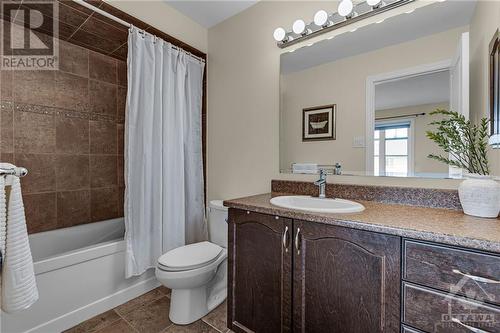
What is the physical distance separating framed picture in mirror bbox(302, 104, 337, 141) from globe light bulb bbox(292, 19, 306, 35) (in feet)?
1.80

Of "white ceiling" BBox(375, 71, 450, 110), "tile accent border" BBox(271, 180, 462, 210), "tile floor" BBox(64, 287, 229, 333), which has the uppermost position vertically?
"white ceiling" BBox(375, 71, 450, 110)

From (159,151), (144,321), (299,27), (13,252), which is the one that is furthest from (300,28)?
(144,321)

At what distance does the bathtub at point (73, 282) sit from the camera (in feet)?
4.69

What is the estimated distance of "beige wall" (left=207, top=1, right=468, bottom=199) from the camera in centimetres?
192

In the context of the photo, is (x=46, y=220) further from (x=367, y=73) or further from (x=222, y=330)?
(x=367, y=73)

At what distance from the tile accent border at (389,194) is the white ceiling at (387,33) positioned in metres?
0.87

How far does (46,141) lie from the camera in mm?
1957

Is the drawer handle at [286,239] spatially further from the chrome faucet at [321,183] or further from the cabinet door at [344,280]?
the chrome faucet at [321,183]

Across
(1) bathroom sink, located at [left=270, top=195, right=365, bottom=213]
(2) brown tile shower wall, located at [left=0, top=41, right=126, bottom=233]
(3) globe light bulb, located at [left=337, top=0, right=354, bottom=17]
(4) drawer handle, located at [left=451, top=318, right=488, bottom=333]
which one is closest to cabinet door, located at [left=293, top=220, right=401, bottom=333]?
(4) drawer handle, located at [left=451, top=318, right=488, bottom=333]

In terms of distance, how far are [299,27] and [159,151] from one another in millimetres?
1412

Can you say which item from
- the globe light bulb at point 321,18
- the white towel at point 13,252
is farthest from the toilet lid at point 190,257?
the globe light bulb at point 321,18

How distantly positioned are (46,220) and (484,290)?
2.68m

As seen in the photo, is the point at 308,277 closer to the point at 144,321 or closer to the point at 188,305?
the point at 188,305

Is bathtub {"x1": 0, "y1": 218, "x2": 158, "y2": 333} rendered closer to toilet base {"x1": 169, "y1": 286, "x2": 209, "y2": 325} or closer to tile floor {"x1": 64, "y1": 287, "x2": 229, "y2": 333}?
tile floor {"x1": 64, "y1": 287, "x2": 229, "y2": 333}
